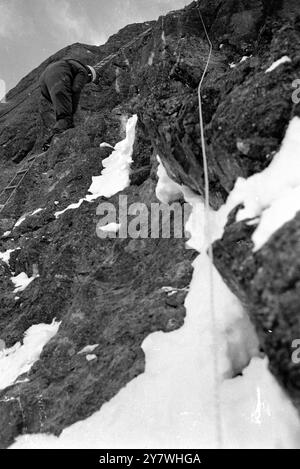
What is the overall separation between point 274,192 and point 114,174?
4.57m

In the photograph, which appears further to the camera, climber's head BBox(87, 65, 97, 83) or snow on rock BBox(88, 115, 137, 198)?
climber's head BBox(87, 65, 97, 83)

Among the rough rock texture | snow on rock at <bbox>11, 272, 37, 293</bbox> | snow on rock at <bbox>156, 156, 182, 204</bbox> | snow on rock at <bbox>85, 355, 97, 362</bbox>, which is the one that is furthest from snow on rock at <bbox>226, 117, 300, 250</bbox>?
snow on rock at <bbox>11, 272, 37, 293</bbox>

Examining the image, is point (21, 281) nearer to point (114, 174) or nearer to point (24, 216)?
point (24, 216)

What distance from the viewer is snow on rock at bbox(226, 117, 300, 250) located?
3.14 meters

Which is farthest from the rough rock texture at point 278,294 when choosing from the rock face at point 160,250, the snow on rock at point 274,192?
the snow on rock at point 274,192

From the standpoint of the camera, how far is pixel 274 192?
3.43 meters

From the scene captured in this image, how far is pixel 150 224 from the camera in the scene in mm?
5801

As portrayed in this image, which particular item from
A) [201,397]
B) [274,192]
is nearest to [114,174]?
[274,192]

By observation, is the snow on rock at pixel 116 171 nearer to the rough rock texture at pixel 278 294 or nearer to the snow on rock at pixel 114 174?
the snow on rock at pixel 114 174

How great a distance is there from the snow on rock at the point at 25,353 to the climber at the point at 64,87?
6039 millimetres

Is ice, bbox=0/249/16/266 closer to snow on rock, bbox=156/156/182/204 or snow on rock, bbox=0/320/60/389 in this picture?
snow on rock, bbox=0/320/60/389

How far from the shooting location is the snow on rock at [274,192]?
10.3 ft

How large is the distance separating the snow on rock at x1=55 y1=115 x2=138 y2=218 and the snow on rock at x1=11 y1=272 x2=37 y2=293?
1148 mm

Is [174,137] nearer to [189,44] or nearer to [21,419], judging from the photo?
[189,44]
